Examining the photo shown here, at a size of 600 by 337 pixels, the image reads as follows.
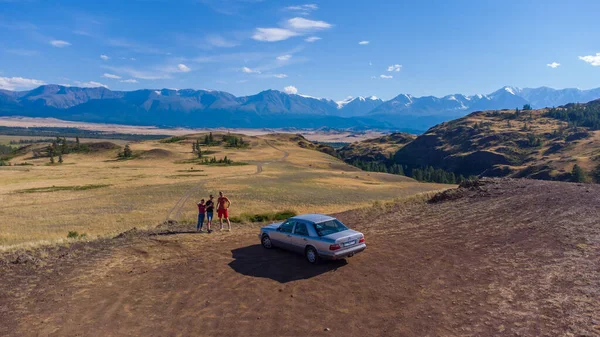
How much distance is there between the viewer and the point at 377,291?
13625mm

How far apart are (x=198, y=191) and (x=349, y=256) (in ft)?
148

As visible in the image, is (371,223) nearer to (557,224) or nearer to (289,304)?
(557,224)

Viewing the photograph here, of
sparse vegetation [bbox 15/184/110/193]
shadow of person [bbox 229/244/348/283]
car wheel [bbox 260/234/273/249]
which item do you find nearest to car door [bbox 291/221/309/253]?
shadow of person [bbox 229/244/348/283]

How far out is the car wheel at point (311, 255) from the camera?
54.9 feet

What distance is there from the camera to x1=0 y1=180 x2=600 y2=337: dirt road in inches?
441

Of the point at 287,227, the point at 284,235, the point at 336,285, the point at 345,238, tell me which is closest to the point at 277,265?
the point at 284,235

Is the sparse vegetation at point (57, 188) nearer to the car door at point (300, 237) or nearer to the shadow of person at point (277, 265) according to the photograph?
the shadow of person at point (277, 265)

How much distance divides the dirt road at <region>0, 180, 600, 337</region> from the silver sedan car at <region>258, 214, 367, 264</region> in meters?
0.63

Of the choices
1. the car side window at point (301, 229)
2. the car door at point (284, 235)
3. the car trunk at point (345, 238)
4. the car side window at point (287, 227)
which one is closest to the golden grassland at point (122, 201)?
the car door at point (284, 235)

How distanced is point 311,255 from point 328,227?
1.56m

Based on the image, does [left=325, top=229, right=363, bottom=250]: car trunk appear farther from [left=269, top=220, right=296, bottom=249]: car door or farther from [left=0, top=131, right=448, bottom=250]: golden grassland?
[left=0, top=131, right=448, bottom=250]: golden grassland

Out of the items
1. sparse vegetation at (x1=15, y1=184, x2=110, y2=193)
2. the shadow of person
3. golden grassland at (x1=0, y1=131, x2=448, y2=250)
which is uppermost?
the shadow of person

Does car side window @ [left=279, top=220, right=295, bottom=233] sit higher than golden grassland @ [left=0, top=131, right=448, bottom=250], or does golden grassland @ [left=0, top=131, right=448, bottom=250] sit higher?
car side window @ [left=279, top=220, right=295, bottom=233]

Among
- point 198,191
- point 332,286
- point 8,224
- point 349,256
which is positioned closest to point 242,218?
point 349,256
